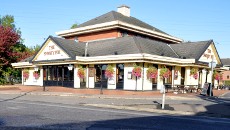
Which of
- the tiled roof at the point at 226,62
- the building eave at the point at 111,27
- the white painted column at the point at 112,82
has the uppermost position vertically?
the building eave at the point at 111,27

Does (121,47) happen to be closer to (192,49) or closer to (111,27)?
(111,27)

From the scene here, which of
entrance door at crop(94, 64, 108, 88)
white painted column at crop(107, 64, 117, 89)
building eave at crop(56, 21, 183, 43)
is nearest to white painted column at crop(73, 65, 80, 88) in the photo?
entrance door at crop(94, 64, 108, 88)

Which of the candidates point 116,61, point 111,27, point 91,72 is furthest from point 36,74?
point 116,61

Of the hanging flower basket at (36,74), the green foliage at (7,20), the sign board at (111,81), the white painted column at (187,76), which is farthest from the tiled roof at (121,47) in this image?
the green foliage at (7,20)

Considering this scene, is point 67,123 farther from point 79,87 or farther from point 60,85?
point 60,85

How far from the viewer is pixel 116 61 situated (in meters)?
25.2

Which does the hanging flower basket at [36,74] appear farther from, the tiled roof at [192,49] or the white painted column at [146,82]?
the tiled roof at [192,49]

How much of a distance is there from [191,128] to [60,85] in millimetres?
22721

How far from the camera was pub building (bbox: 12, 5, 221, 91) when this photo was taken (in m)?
24.8

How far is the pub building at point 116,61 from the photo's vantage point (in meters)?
24.8

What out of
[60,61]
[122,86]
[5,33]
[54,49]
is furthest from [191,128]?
A: [5,33]

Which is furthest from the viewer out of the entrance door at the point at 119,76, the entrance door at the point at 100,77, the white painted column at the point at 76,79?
the white painted column at the point at 76,79

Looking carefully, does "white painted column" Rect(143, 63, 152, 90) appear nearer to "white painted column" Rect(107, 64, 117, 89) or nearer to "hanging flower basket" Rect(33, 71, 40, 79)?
"white painted column" Rect(107, 64, 117, 89)

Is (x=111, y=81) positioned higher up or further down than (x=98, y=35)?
further down
